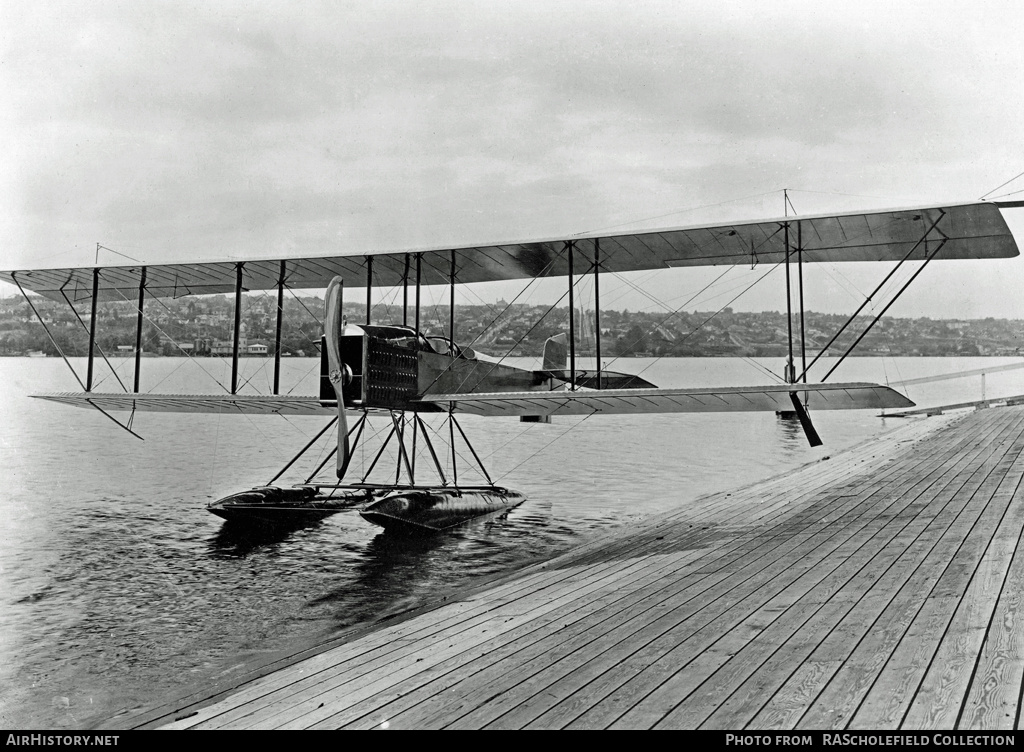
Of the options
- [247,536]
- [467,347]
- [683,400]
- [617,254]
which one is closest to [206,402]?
[247,536]

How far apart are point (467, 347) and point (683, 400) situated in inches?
159

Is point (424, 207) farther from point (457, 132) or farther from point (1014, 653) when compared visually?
point (1014, 653)

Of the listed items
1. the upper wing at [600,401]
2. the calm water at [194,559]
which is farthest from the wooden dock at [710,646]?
the upper wing at [600,401]

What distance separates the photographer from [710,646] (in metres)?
4.04

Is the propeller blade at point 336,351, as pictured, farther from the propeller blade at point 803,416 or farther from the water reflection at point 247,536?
the propeller blade at point 803,416

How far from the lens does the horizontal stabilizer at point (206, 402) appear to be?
11898 millimetres

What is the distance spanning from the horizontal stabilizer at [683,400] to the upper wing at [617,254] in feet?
7.06

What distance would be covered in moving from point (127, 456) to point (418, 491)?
1813 centimetres

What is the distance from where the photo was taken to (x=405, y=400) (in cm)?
1162

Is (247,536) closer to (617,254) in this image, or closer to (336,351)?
(336,351)

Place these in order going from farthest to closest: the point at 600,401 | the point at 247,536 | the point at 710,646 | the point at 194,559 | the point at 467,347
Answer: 1. the point at 467,347
2. the point at 247,536
3. the point at 600,401
4. the point at 194,559
5. the point at 710,646

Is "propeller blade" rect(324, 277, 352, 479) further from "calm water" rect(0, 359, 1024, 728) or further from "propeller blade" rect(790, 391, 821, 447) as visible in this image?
"propeller blade" rect(790, 391, 821, 447)

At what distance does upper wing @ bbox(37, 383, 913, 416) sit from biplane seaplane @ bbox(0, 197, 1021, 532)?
3 centimetres

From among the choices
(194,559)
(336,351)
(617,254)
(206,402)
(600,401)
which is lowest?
(194,559)
